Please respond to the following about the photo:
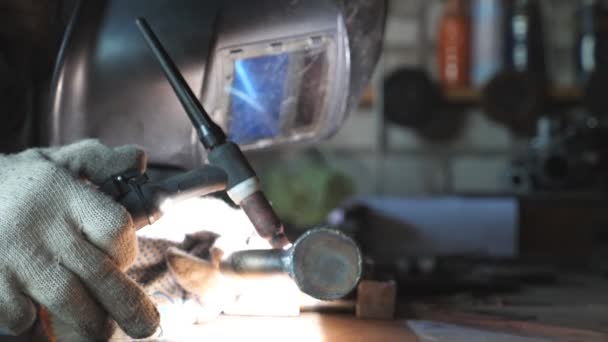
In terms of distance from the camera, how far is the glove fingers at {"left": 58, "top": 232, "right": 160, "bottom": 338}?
2.43 ft

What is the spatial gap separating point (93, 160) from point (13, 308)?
0.17 m

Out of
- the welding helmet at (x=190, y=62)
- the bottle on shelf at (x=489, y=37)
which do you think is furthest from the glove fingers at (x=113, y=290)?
the bottle on shelf at (x=489, y=37)

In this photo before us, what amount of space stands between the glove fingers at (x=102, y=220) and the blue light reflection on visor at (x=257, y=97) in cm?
39

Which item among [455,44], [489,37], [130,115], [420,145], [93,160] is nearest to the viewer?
[93,160]

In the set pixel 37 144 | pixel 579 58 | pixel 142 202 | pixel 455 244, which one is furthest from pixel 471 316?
pixel 579 58

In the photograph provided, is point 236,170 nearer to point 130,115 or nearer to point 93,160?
point 93,160

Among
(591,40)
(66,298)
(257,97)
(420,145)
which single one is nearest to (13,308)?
(66,298)

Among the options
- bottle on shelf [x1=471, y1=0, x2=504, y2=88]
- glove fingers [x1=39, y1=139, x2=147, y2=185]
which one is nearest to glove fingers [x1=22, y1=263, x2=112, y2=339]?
glove fingers [x1=39, y1=139, x2=147, y2=185]

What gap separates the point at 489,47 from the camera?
2889 mm

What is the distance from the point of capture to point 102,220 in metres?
0.74

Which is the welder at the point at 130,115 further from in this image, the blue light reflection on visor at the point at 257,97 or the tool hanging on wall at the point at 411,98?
the tool hanging on wall at the point at 411,98

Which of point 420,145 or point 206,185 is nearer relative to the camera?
point 206,185

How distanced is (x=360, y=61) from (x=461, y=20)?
1.94m

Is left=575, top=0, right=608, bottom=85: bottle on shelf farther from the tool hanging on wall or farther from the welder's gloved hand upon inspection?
the welder's gloved hand
